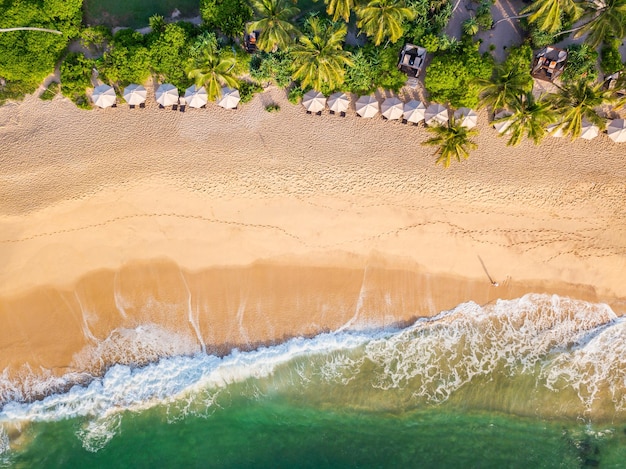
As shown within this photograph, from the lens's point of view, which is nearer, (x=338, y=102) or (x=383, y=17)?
(x=383, y=17)

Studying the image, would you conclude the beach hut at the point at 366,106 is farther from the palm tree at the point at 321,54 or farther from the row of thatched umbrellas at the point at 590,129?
the row of thatched umbrellas at the point at 590,129

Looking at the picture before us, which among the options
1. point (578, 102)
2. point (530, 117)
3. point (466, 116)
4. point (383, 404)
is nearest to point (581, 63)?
point (578, 102)

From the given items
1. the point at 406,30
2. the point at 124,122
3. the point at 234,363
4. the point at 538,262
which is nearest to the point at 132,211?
the point at 124,122

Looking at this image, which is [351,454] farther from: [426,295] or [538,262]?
[538,262]

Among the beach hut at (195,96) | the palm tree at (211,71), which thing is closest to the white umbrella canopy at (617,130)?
the palm tree at (211,71)

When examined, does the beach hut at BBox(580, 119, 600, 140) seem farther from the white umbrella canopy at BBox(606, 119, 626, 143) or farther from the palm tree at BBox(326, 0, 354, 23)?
the palm tree at BBox(326, 0, 354, 23)

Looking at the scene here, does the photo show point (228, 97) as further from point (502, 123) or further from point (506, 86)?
point (502, 123)

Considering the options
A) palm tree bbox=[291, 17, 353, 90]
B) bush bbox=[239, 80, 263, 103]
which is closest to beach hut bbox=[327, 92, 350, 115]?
palm tree bbox=[291, 17, 353, 90]
